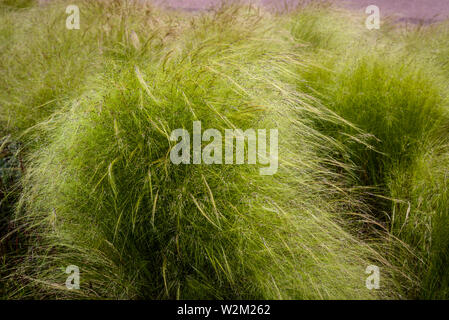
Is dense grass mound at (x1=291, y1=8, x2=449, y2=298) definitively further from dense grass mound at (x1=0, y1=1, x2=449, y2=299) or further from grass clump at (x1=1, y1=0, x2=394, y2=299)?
grass clump at (x1=1, y1=0, x2=394, y2=299)

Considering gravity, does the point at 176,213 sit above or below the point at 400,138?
below

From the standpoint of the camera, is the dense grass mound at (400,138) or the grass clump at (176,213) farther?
the dense grass mound at (400,138)

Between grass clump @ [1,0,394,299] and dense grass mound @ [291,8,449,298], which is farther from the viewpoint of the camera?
dense grass mound @ [291,8,449,298]

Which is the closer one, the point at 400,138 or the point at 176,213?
the point at 176,213

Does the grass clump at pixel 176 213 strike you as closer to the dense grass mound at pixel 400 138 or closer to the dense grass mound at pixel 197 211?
the dense grass mound at pixel 197 211

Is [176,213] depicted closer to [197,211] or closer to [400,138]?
[197,211]

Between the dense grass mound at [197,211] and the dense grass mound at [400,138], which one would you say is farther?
the dense grass mound at [400,138]

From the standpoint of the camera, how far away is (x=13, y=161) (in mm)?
1823

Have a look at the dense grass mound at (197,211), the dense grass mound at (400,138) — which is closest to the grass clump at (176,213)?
the dense grass mound at (197,211)

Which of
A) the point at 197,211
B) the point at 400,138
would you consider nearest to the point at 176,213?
the point at 197,211

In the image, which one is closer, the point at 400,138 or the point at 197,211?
the point at 197,211

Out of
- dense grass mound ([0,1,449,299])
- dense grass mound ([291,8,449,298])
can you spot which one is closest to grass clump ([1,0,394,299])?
dense grass mound ([0,1,449,299])

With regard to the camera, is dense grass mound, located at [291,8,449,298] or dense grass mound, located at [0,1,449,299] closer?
dense grass mound, located at [0,1,449,299]

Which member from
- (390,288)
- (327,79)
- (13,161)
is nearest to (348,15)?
(327,79)
